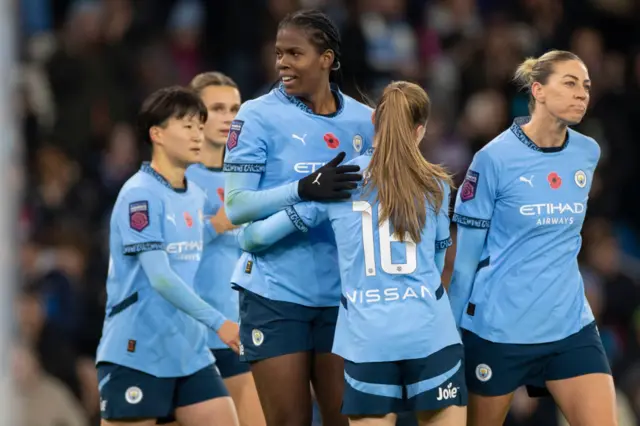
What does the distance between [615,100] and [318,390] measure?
24.2 feet

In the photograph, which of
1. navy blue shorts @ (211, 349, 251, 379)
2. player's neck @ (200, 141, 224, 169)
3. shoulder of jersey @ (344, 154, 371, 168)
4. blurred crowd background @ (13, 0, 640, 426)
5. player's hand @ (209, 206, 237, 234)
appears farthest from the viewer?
blurred crowd background @ (13, 0, 640, 426)

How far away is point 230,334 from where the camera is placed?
616 cm

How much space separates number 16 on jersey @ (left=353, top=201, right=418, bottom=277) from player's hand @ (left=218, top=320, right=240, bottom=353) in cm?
93

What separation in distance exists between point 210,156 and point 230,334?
1.56 m

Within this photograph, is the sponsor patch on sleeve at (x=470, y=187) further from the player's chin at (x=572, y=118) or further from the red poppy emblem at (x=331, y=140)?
the red poppy emblem at (x=331, y=140)

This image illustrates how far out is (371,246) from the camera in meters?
5.46

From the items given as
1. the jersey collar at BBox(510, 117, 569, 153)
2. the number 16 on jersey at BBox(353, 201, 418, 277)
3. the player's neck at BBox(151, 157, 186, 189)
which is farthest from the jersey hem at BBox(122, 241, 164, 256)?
the jersey collar at BBox(510, 117, 569, 153)

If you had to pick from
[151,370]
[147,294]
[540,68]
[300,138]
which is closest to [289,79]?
[300,138]

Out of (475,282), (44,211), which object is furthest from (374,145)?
(44,211)

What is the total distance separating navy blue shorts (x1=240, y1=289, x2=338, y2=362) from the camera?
580cm

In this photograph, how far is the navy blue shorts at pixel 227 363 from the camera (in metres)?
7.23

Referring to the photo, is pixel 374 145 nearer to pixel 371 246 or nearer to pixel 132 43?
pixel 371 246

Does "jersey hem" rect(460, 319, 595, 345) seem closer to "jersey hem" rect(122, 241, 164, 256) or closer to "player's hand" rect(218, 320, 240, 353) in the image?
"player's hand" rect(218, 320, 240, 353)

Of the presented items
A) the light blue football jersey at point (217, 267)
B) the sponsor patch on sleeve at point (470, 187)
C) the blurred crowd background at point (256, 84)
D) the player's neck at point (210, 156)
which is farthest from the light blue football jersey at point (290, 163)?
the blurred crowd background at point (256, 84)
